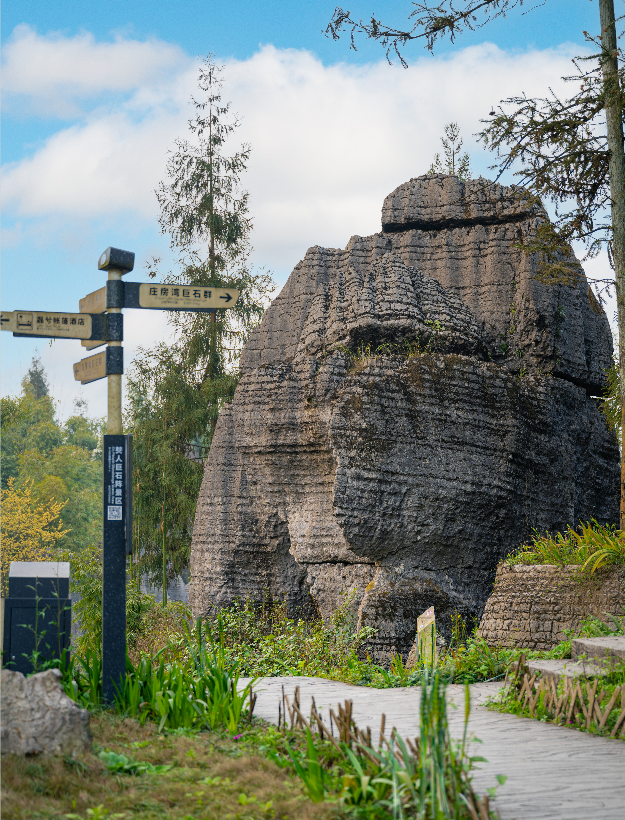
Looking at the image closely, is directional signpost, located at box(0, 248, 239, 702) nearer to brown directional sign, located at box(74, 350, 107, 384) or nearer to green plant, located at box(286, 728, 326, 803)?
brown directional sign, located at box(74, 350, 107, 384)

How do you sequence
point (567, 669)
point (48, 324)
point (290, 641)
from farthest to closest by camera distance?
point (290, 641)
point (567, 669)
point (48, 324)

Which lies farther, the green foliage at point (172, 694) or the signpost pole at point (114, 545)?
the signpost pole at point (114, 545)

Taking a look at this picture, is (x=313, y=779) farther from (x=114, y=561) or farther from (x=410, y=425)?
(x=410, y=425)

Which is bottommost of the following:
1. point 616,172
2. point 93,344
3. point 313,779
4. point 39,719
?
point 313,779

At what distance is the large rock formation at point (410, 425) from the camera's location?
10.4 m

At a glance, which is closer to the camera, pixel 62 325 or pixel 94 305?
pixel 62 325

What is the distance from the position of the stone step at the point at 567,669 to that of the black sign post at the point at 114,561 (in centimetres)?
311

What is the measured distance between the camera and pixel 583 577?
7.91 m

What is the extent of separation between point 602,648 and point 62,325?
473 centimetres

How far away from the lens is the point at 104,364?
5477 mm

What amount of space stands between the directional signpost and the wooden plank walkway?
1.21 m

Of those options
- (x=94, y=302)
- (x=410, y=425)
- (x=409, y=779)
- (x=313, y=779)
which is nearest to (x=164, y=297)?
(x=94, y=302)

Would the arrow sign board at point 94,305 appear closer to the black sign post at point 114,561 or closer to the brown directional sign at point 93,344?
the brown directional sign at point 93,344

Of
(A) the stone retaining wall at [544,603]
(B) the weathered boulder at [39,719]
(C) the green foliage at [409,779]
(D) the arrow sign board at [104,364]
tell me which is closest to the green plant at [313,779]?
(C) the green foliage at [409,779]
